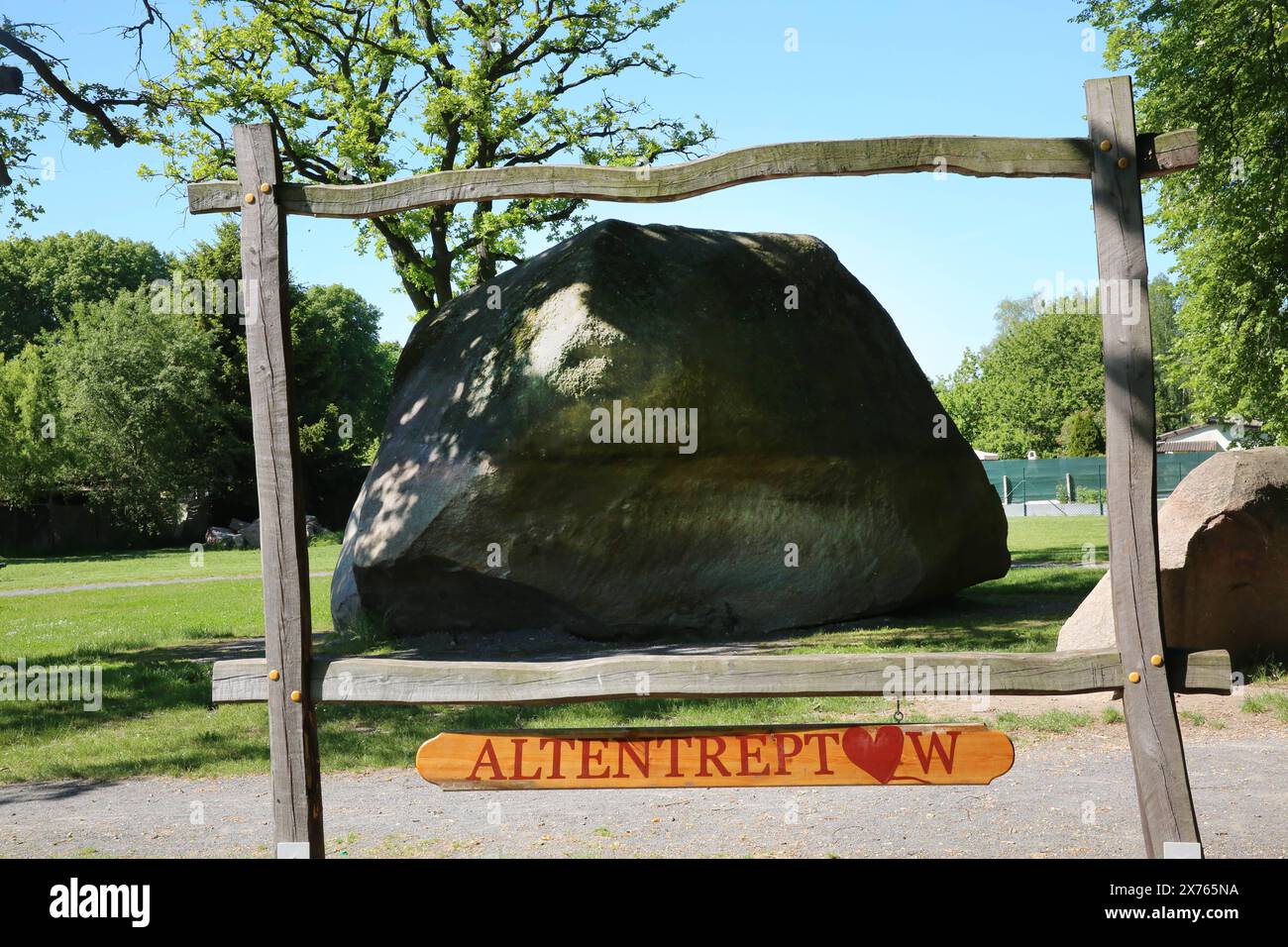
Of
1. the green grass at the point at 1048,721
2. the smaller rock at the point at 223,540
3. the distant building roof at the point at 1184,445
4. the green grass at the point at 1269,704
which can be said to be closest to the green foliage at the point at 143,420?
the smaller rock at the point at 223,540

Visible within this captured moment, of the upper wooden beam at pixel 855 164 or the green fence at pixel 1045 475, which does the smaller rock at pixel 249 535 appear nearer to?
the green fence at pixel 1045 475

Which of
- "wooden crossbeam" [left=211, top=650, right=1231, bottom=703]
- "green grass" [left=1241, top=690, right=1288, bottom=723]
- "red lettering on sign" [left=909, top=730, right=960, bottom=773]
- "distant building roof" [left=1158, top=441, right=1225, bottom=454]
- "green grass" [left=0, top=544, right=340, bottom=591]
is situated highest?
"distant building roof" [left=1158, top=441, right=1225, bottom=454]

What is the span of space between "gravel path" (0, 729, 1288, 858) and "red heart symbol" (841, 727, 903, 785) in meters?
1.08

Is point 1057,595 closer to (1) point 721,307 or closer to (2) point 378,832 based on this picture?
(1) point 721,307

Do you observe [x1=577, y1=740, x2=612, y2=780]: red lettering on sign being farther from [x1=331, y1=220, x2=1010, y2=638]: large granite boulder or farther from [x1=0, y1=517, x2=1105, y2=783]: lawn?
[x1=331, y1=220, x2=1010, y2=638]: large granite boulder

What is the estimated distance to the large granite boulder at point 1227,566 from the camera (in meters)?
8.47

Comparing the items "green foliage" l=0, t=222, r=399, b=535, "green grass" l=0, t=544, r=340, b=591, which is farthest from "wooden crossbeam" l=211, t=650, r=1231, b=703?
"green foliage" l=0, t=222, r=399, b=535

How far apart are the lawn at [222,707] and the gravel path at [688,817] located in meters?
0.67

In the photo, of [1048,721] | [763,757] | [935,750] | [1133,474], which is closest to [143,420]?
[1048,721]

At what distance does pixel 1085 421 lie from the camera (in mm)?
52781

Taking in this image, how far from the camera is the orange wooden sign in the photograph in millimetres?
4262

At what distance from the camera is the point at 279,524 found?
446 centimetres

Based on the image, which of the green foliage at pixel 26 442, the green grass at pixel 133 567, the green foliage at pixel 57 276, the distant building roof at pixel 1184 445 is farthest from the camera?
the distant building roof at pixel 1184 445

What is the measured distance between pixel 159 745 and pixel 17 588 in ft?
53.4
